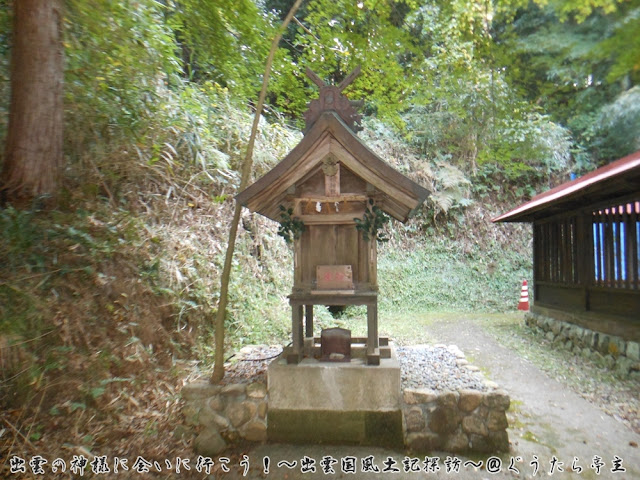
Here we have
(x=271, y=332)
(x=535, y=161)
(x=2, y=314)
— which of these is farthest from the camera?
(x=535, y=161)

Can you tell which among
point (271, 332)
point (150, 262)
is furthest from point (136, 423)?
point (271, 332)

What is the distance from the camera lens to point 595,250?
21.6 ft

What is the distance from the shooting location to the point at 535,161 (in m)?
13.8

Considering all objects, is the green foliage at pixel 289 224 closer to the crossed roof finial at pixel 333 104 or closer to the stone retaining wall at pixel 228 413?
the crossed roof finial at pixel 333 104

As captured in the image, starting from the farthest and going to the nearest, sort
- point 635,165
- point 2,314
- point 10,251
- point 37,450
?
point 635,165
point 10,251
point 2,314
point 37,450

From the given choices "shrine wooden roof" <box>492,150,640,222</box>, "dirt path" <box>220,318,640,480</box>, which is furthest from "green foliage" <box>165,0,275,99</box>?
"shrine wooden roof" <box>492,150,640,222</box>

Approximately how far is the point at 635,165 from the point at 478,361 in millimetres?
3603

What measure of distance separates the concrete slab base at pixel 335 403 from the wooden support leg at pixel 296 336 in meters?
0.08

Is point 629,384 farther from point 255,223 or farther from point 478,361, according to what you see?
point 255,223

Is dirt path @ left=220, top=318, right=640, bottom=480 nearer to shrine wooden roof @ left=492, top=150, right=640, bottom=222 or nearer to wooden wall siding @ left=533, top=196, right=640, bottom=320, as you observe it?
wooden wall siding @ left=533, top=196, right=640, bottom=320

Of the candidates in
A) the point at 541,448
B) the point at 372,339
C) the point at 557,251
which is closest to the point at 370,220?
the point at 372,339

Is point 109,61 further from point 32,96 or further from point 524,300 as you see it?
point 524,300

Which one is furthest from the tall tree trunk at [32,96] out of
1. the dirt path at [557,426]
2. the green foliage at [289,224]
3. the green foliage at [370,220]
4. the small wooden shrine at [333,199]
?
the dirt path at [557,426]

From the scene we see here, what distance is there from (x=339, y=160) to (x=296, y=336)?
1.71m
